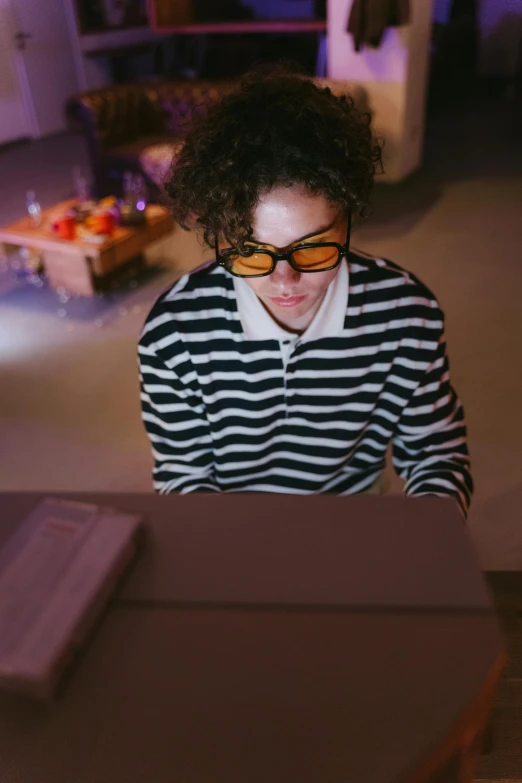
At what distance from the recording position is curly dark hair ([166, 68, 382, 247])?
81 centimetres

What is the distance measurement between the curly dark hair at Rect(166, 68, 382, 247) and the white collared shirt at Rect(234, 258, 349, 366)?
0.11 m

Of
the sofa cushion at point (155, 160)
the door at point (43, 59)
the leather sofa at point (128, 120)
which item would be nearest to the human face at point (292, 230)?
the sofa cushion at point (155, 160)

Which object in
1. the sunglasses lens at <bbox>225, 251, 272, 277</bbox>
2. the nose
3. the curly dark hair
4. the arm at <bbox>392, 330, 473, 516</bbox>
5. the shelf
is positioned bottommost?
the arm at <bbox>392, 330, 473, 516</bbox>

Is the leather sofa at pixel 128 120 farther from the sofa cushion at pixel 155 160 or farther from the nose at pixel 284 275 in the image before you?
the nose at pixel 284 275

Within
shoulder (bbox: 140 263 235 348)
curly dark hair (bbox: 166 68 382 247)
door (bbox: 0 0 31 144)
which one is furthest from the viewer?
door (bbox: 0 0 31 144)

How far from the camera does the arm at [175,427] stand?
3.44ft

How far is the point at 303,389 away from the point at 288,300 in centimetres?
19

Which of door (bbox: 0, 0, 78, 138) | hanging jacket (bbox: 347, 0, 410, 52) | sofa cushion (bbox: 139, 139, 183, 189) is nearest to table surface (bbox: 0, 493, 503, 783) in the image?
sofa cushion (bbox: 139, 139, 183, 189)

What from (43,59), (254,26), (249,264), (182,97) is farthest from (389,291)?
(43,59)

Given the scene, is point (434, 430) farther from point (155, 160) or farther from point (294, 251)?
point (155, 160)

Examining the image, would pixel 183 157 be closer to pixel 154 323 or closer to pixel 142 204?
pixel 154 323

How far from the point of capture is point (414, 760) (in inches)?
15.1

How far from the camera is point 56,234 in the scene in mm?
3293

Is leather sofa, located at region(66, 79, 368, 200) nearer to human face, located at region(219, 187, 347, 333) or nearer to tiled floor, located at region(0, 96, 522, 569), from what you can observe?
tiled floor, located at region(0, 96, 522, 569)
